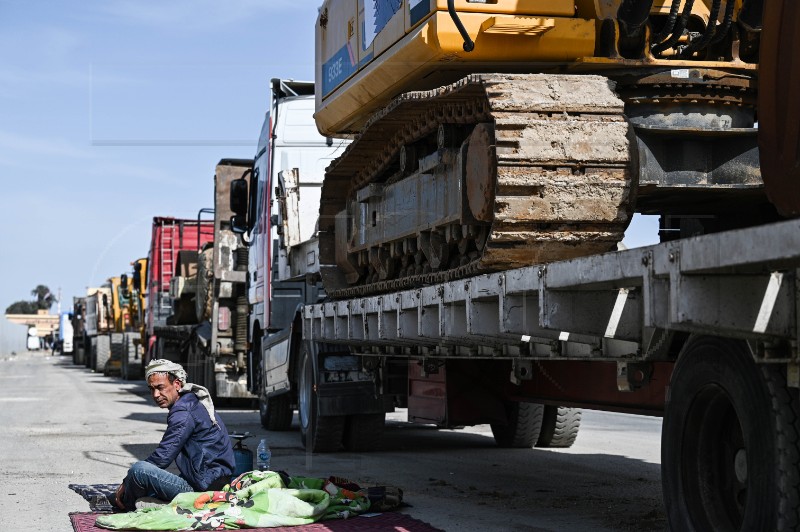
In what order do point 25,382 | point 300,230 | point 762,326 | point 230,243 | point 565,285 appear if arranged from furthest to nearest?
point 25,382 → point 230,243 → point 300,230 → point 565,285 → point 762,326

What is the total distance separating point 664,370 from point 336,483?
279 centimetres

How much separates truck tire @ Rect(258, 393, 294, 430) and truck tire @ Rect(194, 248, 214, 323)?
20.3 feet

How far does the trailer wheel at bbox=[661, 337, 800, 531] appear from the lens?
468 centimetres

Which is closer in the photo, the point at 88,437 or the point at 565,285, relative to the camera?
the point at 565,285

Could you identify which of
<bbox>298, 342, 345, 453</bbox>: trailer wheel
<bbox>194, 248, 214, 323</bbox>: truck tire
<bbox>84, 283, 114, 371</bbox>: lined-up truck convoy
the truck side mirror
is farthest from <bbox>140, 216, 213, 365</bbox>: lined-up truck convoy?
<bbox>298, 342, 345, 453</bbox>: trailer wheel

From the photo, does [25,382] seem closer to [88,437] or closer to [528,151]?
[88,437]

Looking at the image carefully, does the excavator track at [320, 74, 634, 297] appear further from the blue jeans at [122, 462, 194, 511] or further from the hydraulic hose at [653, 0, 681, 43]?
the blue jeans at [122, 462, 194, 511]

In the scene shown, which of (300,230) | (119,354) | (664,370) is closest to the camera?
(664,370)

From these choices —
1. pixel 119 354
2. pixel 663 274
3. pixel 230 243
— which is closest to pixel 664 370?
pixel 663 274

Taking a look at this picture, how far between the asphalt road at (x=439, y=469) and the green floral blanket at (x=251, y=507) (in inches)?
19.1

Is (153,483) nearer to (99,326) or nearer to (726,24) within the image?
(726,24)

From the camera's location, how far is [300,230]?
14.2 meters

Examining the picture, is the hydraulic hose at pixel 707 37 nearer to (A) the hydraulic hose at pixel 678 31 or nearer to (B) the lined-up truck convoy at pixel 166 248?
(A) the hydraulic hose at pixel 678 31

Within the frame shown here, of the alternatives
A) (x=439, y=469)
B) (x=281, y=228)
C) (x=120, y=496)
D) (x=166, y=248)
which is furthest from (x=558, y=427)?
(x=166, y=248)
